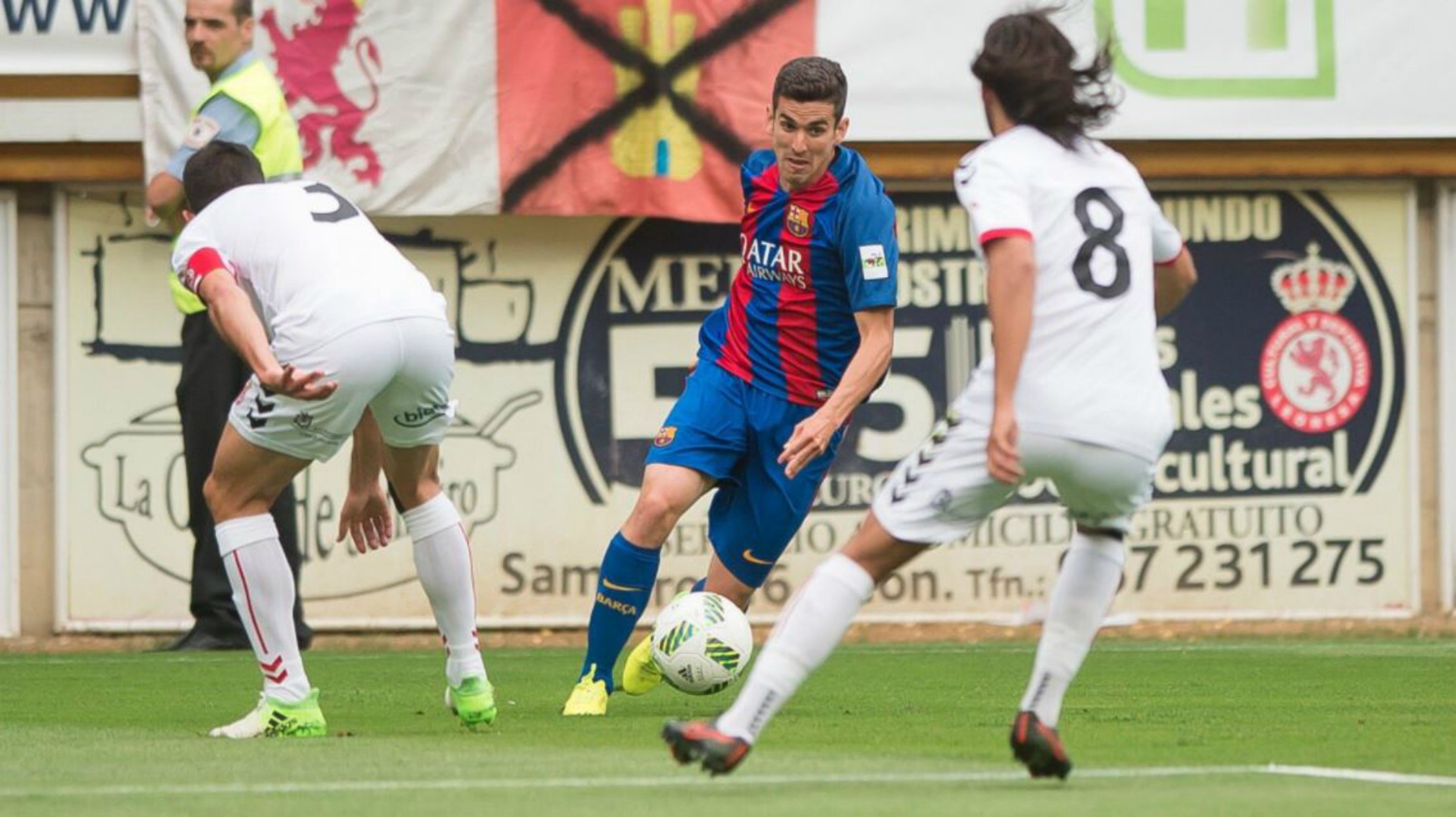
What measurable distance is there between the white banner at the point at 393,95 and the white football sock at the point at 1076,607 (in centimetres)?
764

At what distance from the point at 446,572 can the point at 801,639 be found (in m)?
2.18

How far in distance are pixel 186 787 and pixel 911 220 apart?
332 inches

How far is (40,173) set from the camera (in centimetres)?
1314

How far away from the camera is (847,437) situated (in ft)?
44.7

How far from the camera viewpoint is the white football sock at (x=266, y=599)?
7215 millimetres

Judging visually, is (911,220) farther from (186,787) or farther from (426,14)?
(186,787)

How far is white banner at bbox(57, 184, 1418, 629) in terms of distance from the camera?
13.5 m

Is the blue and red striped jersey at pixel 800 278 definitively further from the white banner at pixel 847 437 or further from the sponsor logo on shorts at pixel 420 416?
the white banner at pixel 847 437

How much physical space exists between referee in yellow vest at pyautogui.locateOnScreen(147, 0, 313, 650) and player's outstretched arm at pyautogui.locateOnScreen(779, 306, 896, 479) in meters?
3.69

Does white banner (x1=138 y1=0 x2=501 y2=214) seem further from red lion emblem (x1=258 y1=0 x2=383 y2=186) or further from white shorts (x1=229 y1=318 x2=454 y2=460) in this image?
white shorts (x1=229 y1=318 x2=454 y2=460)

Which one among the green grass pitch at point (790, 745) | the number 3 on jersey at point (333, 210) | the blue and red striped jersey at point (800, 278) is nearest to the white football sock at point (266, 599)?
the green grass pitch at point (790, 745)

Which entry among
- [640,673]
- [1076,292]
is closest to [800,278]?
[640,673]

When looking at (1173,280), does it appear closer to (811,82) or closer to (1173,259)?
(1173,259)

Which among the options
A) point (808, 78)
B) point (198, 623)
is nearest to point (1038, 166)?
point (808, 78)
